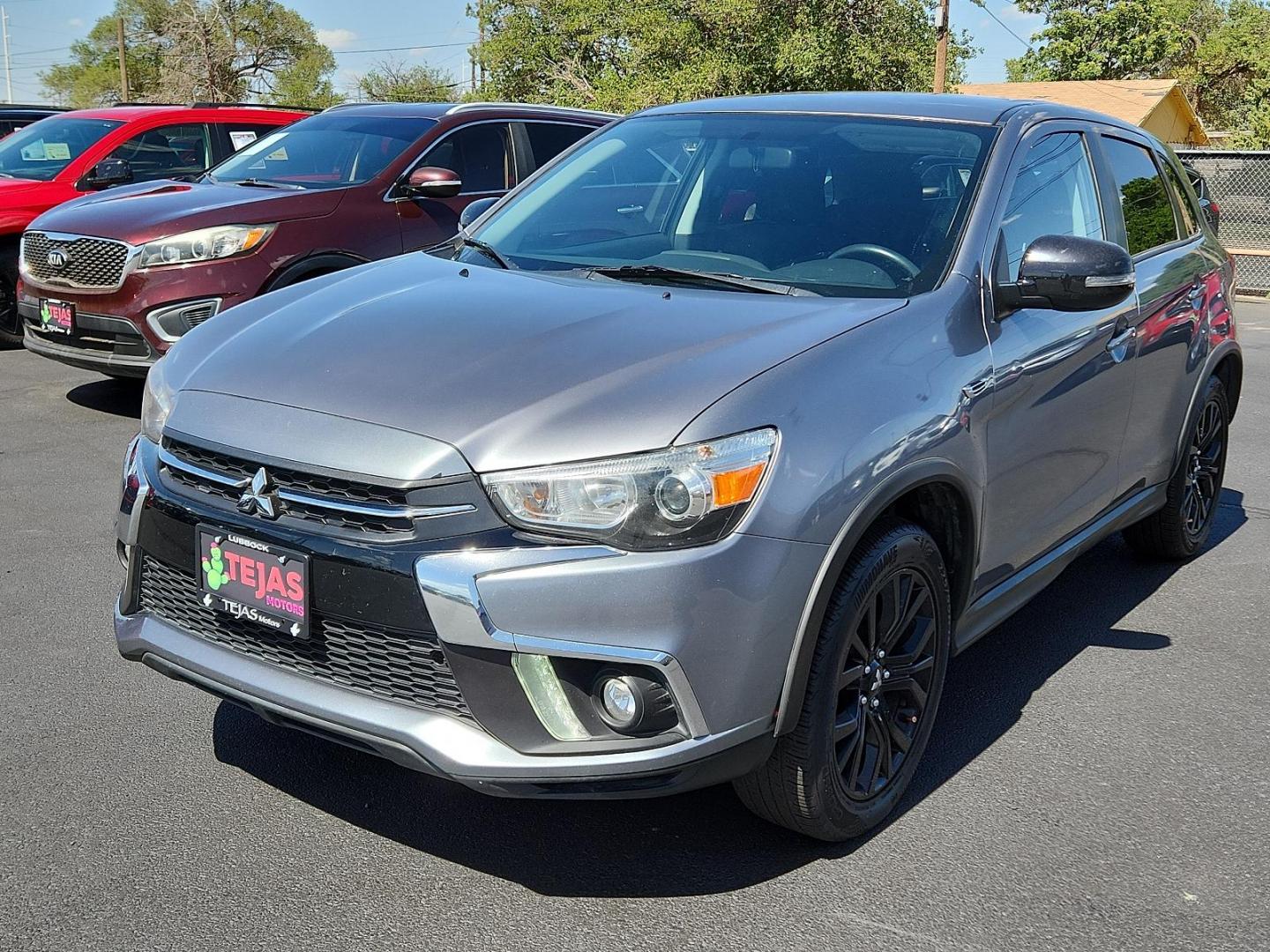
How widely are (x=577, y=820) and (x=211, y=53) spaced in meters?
60.8

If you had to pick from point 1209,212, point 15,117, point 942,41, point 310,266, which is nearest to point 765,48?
point 942,41

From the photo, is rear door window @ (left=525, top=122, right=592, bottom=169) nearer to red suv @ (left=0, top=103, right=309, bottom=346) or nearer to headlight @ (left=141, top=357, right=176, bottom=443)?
red suv @ (left=0, top=103, right=309, bottom=346)

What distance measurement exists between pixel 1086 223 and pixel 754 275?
4.34ft

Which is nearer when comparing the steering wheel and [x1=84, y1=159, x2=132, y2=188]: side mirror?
the steering wheel

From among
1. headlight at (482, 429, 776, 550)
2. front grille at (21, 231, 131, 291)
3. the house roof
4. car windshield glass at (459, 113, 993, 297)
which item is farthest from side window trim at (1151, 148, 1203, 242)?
the house roof

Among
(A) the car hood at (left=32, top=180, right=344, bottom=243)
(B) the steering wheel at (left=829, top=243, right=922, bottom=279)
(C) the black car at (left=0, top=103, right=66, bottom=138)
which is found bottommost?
(A) the car hood at (left=32, top=180, right=344, bottom=243)

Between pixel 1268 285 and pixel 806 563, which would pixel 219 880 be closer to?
pixel 806 563

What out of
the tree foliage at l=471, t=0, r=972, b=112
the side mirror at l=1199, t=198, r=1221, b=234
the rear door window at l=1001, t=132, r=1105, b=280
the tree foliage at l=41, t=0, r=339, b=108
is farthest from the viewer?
the tree foliage at l=41, t=0, r=339, b=108

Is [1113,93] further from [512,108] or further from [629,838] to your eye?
[629,838]

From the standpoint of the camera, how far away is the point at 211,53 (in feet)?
190

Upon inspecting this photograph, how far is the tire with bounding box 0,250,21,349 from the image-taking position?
372 inches

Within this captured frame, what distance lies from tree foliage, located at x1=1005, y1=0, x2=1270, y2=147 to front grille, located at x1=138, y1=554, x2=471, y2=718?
42063 mm

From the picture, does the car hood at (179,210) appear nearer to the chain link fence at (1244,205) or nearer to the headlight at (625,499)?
the headlight at (625,499)

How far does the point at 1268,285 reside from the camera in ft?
52.2
